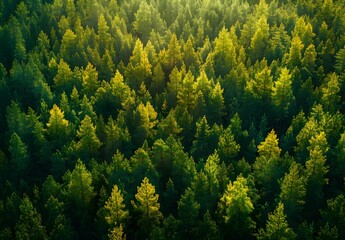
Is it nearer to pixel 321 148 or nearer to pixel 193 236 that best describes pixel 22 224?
pixel 193 236

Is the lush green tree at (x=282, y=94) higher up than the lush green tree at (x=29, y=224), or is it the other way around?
the lush green tree at (x=282, y=94)

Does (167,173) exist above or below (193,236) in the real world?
above

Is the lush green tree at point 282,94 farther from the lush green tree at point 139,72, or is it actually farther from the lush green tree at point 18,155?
the lush green tree at point 18,155

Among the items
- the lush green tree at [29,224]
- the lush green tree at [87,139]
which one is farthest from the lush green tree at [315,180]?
the lush green tree at [29,224]

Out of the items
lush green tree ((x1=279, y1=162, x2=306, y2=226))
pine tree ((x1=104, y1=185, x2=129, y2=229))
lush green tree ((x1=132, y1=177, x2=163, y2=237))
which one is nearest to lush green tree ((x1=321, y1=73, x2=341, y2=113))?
lush green tree ((x1=279, y1=162, x2=306, y2=226))

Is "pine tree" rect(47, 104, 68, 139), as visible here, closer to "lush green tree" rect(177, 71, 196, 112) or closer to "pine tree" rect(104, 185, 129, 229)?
"lush green tree" rect(177, 71, 196, 112)

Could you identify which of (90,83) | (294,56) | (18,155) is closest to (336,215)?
(294,56)

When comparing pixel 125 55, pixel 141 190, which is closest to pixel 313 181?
pixel 141 190

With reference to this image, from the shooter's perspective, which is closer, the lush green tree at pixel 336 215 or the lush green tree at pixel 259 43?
the lush green tree at pixel 336 215
